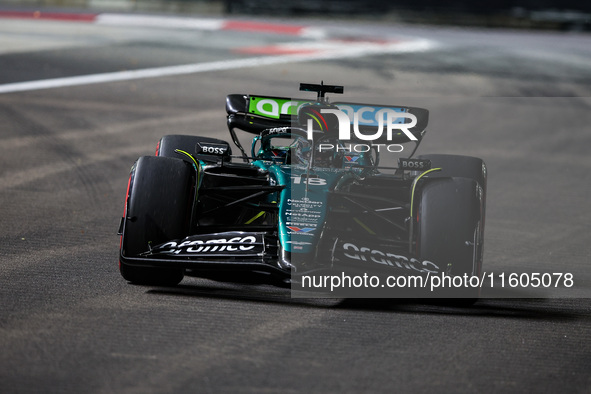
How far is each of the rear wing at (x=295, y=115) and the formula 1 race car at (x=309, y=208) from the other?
1 centimetres

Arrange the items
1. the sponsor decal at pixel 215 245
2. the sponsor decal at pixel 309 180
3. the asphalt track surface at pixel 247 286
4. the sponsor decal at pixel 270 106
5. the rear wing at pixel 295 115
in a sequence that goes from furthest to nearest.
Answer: the sponsor decal at pixel 270 106
the rear wing at pixel 295 115
the sponsor decal at pixel 309 180
the sponsor decal at pixel 215 245
the asphalt track surface at pixel 247 286

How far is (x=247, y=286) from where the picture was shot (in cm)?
638

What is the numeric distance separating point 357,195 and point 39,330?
225cm

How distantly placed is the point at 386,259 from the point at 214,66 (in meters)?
11.3

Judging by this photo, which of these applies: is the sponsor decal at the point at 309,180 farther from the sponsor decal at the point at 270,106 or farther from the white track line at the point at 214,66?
the white track line at the point at 214,66

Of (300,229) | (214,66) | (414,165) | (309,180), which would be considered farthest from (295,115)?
(214,66)

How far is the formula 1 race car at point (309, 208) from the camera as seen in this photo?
596cm

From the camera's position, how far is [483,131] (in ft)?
42.9

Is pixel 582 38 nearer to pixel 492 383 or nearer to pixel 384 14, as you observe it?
pixel 384 14

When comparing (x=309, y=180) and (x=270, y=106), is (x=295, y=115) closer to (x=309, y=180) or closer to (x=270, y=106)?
(x=270, y=106)

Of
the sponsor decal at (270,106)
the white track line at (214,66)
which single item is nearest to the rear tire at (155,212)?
the sponsor decal at (270,106)

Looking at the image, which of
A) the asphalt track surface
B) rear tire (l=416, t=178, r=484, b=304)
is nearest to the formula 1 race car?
rear tire (l=416, t=178, r=484, b=304)

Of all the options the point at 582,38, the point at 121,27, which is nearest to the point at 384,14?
the point at 582,38

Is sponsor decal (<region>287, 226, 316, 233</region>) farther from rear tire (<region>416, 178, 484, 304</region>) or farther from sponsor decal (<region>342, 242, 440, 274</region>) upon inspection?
rear tire (<region>416, 178, 484, 304</region>)
